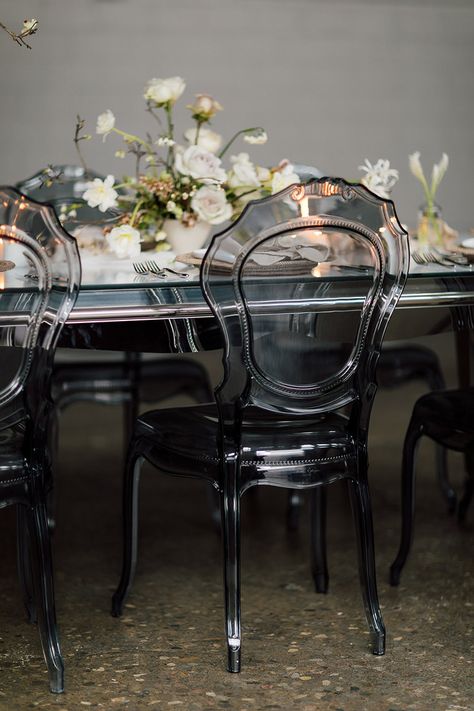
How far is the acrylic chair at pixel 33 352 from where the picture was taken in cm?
182

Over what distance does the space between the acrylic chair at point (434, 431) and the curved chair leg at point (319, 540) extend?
178 millimetres

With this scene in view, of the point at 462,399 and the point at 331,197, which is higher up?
the point at 331,197

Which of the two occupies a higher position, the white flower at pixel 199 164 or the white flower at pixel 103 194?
the white flower at pixel 199 164

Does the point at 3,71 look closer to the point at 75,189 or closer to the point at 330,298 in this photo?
the point at 75,189

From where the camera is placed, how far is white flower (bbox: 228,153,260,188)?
257 centimetres

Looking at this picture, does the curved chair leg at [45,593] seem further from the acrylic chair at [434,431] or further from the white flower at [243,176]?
the white flower at [243,176]

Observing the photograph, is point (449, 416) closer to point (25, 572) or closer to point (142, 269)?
point (142, 269)

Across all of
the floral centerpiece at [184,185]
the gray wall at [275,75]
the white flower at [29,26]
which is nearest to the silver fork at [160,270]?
the floral centerpiece at [184,185]

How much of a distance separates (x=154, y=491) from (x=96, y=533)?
16.8 inches

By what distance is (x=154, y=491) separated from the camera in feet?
10.7

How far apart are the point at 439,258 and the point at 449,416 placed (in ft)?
1.26

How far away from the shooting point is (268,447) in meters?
2.03

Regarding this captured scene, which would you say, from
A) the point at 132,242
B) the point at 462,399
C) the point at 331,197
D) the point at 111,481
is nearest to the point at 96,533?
the point at 111,481

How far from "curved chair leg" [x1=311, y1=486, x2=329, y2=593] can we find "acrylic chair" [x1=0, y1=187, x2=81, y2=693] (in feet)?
2.30
